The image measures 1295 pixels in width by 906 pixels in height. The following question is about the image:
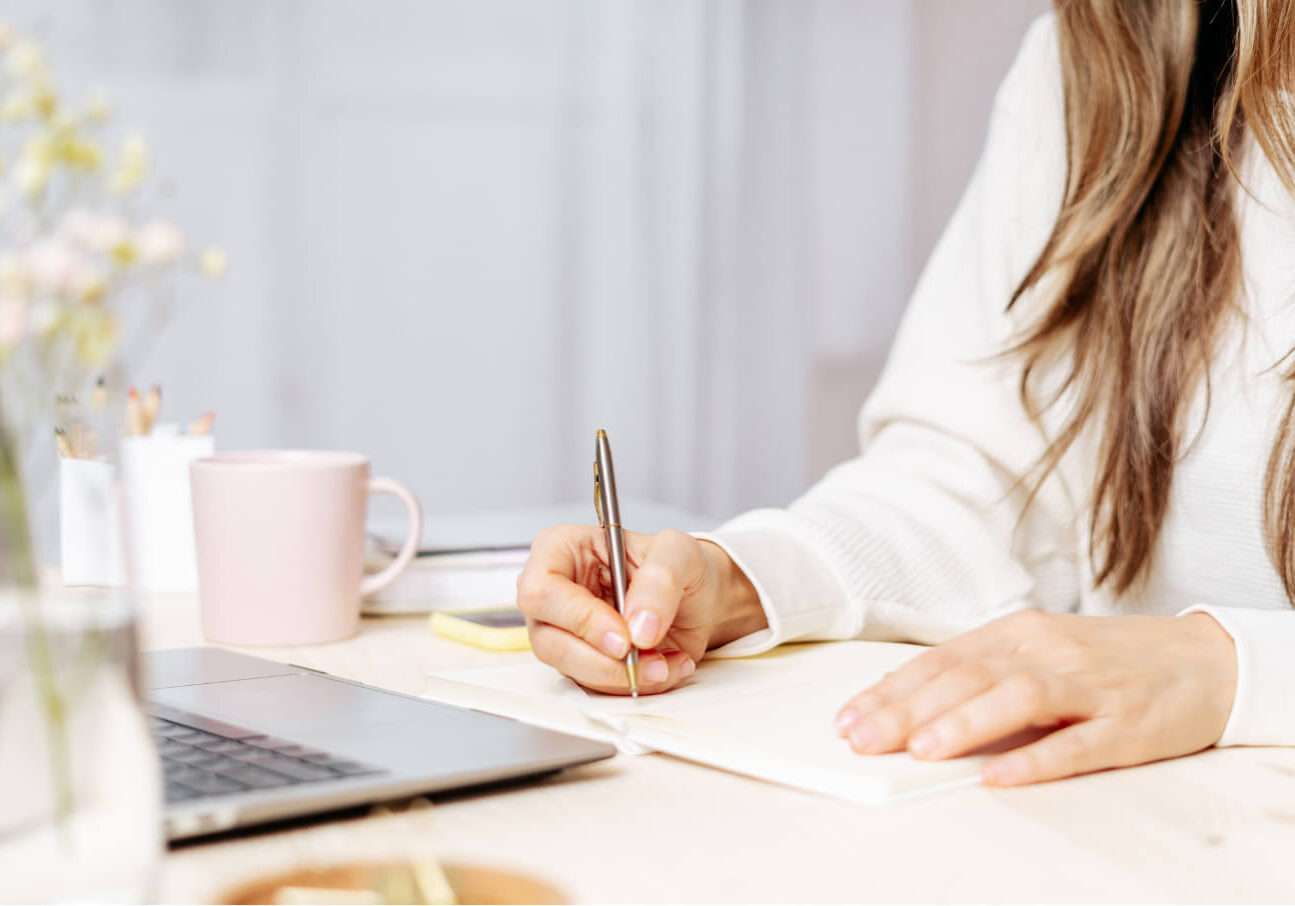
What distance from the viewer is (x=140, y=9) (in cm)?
232

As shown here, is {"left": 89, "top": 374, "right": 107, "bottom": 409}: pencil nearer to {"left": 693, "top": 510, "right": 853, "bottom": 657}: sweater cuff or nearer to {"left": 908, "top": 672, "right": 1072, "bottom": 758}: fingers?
{"left": 908, "top": 672, "right": 1072, "bottom": 758}: fingers

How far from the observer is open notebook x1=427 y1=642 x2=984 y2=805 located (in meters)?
0.53

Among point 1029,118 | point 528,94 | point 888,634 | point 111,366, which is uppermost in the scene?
point 528,94

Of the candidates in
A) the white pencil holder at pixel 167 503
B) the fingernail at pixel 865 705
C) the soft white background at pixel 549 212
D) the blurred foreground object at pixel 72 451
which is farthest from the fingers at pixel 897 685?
the soft white background at pixel 549 212

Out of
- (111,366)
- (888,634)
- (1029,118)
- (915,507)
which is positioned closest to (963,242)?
(1029,118)

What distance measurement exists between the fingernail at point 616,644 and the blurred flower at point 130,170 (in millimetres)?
398

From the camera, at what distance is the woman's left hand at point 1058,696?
551 mm

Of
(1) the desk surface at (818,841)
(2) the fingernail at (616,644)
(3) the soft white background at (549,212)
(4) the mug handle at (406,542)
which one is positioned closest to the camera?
(1) the desk surface at (818,841)

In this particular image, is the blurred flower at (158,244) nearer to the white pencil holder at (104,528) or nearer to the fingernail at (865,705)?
the white pencil holder at (104,528)

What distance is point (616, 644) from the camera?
0.65 meters

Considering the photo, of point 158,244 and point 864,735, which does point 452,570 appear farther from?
point 158,244

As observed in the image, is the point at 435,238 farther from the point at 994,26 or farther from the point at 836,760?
the point at 836,760

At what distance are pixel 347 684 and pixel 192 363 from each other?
1861 millimetres

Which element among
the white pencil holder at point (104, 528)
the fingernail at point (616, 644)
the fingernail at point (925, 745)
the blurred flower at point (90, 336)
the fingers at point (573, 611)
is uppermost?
the blurred flower at point (90, 336)
